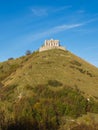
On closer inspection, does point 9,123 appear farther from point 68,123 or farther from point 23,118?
point 68,123

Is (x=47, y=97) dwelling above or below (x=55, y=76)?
below

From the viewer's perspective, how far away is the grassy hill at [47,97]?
148 meters

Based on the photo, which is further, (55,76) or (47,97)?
(55,76)

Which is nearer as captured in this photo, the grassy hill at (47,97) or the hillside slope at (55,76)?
the grassy hill at (47,97)

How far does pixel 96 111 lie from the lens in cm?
16175

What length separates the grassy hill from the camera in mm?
147750

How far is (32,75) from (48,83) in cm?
1131

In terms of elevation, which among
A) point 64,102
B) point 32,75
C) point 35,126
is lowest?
point 35,126

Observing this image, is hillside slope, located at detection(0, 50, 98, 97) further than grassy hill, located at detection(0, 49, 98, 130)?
Yes

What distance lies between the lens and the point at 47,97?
6531 inches

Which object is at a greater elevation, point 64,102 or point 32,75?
point 32,75

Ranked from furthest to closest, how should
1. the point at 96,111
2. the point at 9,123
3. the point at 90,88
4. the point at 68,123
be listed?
the point at 90,88 < the point at 96,111 < the point at 68,123 < the point at 9,123

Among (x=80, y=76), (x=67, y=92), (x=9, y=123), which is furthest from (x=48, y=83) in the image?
(x=9, y=123)

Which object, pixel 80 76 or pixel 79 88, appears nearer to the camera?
pixel 79 88
